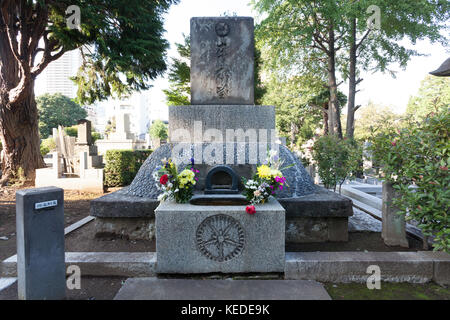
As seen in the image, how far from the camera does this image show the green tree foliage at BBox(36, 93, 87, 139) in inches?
1604

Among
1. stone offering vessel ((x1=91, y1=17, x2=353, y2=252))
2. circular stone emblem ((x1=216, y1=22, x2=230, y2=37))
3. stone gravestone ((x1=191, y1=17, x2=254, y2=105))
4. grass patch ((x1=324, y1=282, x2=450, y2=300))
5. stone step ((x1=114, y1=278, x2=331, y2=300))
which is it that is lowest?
grass patch ((x1=324, y1=282, x2=450, y2=300))

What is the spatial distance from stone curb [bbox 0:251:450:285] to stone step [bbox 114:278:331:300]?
14cm

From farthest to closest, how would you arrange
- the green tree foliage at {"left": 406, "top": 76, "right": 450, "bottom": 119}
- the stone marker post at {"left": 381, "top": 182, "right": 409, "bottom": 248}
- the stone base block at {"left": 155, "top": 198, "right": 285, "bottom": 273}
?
the green tree foliage at {"left": 406, "top": 76, "right": 450, "bottom": 119}
the stone marker post at {"left": 381, "top": 182, "right": 409, "bottom": 248}
the stone base block at {"left": 155, "top": 198, "right": 285, "bottom": 273}

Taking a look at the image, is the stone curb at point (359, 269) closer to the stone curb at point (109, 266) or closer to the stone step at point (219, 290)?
the stone step at point (219, 290)

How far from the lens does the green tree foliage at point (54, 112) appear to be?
40.8 m

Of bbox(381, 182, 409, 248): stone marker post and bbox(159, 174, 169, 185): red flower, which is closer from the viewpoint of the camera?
bbox(159, 174, 169, 185): red flower

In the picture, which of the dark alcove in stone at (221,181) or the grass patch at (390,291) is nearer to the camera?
the grass patch at (390,291)

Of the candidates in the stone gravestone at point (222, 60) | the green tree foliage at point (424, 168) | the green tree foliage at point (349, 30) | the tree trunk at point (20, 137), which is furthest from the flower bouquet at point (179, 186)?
the green tree foliage at point (349, 30)

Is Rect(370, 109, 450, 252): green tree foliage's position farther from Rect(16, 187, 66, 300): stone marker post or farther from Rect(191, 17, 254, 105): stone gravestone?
Rect(16, 187, 66, 300): stone marker post

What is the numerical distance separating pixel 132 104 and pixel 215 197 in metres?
66.9

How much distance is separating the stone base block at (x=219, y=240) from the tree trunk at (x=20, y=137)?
392 inches

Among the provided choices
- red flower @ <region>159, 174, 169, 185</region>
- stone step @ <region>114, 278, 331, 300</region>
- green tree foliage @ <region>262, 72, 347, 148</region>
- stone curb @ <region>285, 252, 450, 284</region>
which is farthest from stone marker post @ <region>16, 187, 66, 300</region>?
green tree foliage @ <region>262, 72, 347, 148</region>
